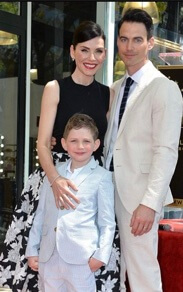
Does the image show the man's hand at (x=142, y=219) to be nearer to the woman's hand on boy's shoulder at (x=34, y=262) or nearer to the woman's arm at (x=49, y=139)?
the woman's arm at (x=49, y=139)

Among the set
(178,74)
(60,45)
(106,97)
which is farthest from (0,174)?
(106,97)

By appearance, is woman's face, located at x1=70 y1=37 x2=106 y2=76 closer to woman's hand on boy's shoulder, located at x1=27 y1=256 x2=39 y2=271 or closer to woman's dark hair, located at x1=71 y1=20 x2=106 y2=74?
woman's dark hair, located at x1=71 y1=20 x2=106 y2=74

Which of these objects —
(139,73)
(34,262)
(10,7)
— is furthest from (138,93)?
(10,7)

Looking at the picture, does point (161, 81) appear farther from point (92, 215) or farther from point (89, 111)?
point (92, 215)

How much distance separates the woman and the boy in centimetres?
8

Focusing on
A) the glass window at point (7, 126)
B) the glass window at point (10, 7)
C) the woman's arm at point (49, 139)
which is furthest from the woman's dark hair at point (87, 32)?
the glass window at point (7, 126)

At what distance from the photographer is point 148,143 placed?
8.80 ft

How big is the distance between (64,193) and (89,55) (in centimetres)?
65

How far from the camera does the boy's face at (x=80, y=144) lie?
105 inches

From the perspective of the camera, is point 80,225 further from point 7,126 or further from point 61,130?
point 7,126

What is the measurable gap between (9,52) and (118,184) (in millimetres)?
3013

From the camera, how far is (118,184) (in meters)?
2.72

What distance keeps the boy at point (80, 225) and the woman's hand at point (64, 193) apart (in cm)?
3

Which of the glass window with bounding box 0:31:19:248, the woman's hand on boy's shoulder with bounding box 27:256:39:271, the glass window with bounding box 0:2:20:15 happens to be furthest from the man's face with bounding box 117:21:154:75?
the glass window with bounding box 0:31:19:248
